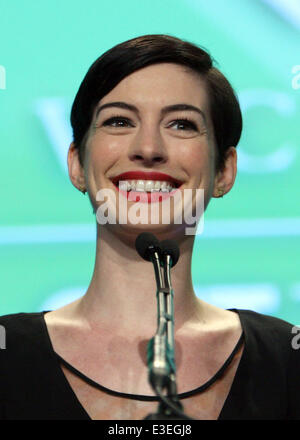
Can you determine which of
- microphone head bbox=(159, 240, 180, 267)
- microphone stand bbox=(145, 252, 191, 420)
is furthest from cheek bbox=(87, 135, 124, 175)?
microphone stand bbox=(145, 252, 191, 420)

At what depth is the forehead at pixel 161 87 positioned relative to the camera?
5.97 feet

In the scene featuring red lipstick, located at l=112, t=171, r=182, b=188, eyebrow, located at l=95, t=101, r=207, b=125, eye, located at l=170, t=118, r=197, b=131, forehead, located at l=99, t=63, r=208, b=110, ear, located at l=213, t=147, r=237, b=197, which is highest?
forehead, located at l=99, t=63, r=208, b=110

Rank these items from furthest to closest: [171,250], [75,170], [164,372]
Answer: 1. [75,170]
2. [171,250]
3. [164,372]

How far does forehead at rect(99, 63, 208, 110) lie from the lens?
5.97 feet

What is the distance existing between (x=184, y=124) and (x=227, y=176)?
242 millimetres

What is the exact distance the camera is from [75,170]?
6.53 feet

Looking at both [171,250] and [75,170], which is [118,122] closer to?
[75,170]

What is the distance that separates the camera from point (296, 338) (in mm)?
1979

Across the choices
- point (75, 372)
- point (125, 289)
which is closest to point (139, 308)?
point (125, 289)

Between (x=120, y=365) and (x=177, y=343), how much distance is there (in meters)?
0.16

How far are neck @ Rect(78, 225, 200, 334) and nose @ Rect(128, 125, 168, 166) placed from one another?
20 cm

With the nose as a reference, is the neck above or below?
below

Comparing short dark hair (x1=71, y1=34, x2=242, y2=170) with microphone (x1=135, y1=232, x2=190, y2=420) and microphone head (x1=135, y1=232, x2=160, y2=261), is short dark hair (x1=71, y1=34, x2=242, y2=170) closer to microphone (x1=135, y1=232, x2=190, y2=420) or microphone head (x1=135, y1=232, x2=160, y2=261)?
microphone head (x1=135, y1=232, x2=160, y2=261)
